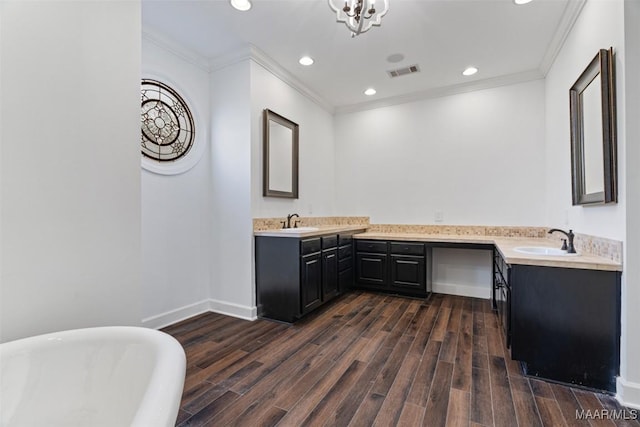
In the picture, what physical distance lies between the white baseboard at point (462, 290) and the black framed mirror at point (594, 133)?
1744 millimetres

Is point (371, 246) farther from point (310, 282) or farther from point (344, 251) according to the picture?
point (310, 282)

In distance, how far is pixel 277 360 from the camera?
2.19 m

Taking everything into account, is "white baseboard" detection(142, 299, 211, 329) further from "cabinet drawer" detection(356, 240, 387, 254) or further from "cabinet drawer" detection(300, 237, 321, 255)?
"cabinet drawer" detection(356, 240, 387, 254)

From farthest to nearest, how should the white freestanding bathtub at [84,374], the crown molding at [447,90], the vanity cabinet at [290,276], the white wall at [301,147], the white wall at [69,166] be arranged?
the crown molding at [447,90] < the white wall at [301,147] < the vanity cabinet at [290,276] < the white wall at [69,166] < the white freestanding bathtub at [84,374]

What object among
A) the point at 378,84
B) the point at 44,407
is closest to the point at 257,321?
the point at 44,407

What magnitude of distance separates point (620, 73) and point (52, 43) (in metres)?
3.02

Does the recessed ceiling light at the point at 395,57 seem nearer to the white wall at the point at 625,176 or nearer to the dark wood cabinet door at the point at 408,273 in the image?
the white wall at the point at 625,176

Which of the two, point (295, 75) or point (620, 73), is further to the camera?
point (295, 75)

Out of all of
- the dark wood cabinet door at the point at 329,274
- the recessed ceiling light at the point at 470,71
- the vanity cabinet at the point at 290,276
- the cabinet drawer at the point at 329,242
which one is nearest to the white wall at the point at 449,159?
the recessed ceiling light at the point at 470,71

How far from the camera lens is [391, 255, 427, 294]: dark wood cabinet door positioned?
3.63 m

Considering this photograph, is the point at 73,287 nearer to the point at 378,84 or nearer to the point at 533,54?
the point at 378,84

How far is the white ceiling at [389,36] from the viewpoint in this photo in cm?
243

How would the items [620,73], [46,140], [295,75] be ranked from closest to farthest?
[46,140] → [620,73] → [295,75]

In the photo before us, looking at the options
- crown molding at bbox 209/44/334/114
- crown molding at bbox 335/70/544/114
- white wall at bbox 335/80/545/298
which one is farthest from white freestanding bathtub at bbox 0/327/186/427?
crown molding at bbox 335/70/544/114
